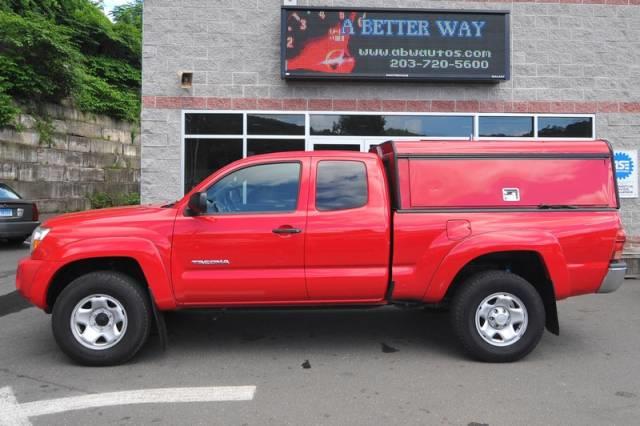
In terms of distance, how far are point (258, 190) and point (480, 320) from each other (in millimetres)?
2293

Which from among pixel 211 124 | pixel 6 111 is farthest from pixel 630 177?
pixel 6 111

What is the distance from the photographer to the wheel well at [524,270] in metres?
5.06

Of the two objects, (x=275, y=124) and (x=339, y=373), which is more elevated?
(x=275, y=124)

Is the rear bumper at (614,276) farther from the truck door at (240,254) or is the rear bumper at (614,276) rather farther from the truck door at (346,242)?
the truck door at (240,254)

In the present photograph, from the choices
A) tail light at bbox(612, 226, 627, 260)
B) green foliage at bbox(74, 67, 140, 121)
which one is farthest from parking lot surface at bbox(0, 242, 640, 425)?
green foliage at bbox(74, 67, 140, 121)

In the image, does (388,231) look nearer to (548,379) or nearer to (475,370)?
(475,370)

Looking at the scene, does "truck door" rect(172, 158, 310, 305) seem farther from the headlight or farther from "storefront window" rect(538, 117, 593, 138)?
"storefront window" rect(538, 117, 593, 138)

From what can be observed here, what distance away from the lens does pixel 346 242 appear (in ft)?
15.9

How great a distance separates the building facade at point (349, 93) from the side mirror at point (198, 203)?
6190 millimetres

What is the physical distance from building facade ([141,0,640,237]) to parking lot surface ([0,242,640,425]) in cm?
504

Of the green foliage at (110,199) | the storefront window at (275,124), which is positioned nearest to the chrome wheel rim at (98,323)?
the storefront window at (275,124)

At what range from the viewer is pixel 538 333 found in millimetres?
4895

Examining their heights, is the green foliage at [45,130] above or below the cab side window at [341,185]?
above

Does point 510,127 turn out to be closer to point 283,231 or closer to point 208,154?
point 208,154
